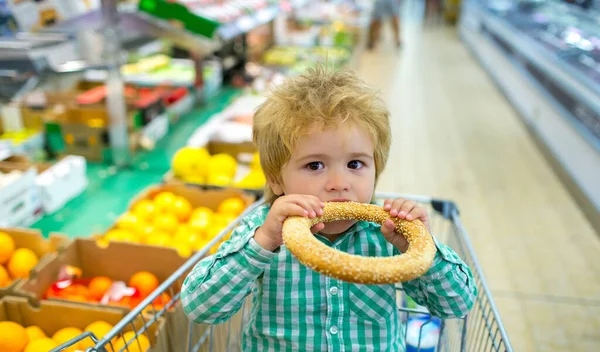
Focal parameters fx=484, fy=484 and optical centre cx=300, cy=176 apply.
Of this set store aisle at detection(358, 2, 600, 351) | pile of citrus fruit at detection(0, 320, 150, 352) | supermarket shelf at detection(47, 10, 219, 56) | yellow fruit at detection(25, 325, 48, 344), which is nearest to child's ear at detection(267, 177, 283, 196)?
pile of citrus fruit at detection(0, 320, 150, 352)

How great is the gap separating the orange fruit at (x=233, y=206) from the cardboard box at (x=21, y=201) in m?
1.26

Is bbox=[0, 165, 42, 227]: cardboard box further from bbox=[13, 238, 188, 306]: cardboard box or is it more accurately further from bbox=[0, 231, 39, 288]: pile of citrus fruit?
bbox=[13, 238, 188, 306]: cardboard box

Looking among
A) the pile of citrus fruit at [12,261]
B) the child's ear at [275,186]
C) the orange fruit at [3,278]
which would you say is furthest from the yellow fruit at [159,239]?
the child's ear at [275,186]

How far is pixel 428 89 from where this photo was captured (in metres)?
7.33

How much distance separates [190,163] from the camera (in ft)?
9.76

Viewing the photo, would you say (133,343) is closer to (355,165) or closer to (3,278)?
(3,278)

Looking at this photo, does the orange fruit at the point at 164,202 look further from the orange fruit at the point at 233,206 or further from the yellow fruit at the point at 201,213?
the orange fruit at the point at 233,206

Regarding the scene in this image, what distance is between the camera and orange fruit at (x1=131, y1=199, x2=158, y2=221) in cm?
246

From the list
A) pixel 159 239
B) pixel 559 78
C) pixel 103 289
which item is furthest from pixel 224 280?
pixel 559 78

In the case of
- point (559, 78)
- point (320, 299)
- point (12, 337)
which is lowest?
point (12, 337)

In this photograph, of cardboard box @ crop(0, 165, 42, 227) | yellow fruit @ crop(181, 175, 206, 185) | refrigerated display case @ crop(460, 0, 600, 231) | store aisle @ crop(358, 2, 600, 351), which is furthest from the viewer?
refrigerated display case @ crop(460, 0, 600, 231)

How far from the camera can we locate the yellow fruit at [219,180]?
9.48 ft

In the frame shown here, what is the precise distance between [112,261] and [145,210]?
1.42 feet

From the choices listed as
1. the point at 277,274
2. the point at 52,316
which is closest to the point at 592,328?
the point at 277,274
